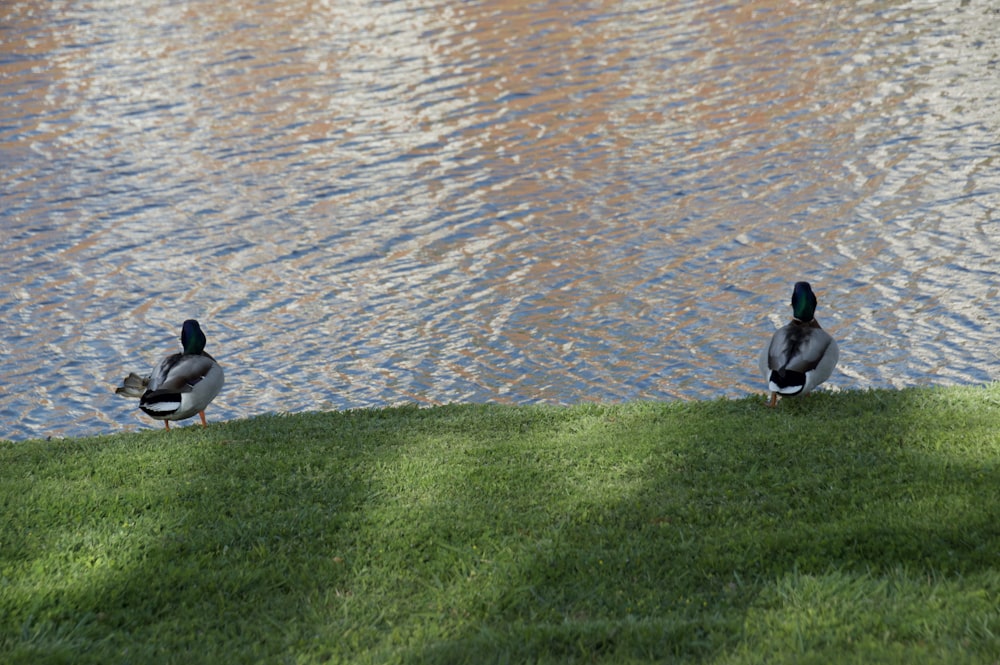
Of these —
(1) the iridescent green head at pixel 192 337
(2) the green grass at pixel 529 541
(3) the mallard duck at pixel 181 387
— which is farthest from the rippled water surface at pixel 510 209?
(2) the green grass at pixel 529 541

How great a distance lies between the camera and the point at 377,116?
1972 cm

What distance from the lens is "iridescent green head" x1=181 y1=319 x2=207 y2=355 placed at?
7.70 m

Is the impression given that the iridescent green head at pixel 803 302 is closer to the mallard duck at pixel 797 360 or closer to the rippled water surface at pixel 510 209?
the mallard duck at pixel 797 360

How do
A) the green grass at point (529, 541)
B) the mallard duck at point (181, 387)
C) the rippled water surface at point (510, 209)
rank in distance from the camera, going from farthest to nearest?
the rippled water surface at point (510, 209)
the mallard duck at point (181, 387)
the green grass at point (529, 541)

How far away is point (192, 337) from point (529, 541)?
3528mm

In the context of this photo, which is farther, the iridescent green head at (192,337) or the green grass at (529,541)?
the iridescent green head at (192,337)

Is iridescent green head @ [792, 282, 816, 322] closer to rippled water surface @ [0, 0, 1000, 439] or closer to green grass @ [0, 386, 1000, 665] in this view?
green grass @ [0, 386, 1000, 665]

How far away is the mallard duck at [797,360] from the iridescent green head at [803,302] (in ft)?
0.56

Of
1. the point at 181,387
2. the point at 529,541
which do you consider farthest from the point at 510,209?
the point at 529,541

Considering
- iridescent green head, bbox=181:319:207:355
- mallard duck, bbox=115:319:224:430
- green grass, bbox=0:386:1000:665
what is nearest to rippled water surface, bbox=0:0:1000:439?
iridescent green head, bbox=181:319:207:355

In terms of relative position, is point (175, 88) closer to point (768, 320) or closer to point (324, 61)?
point (324, 61)

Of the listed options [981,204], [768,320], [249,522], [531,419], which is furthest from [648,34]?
[249,522]

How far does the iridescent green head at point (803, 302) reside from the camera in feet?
24.0

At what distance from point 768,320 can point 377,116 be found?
10736 millimetres
